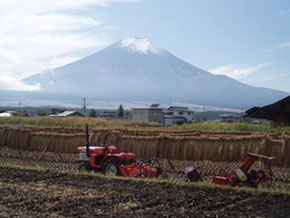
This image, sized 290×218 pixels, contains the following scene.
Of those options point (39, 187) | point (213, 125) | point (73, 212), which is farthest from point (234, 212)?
point (213, 125)

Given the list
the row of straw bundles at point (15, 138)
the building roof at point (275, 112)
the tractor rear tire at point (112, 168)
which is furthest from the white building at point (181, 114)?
the building roof at point (275, 112)

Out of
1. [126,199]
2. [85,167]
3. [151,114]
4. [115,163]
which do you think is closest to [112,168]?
[115,163]

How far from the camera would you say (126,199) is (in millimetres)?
9617

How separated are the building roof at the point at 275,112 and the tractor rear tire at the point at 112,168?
10977 mm

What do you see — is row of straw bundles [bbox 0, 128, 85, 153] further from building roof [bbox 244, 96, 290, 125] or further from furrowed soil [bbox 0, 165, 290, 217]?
building roof [bbox 244, 96, 290, 125]

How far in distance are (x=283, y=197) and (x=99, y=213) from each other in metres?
4.57

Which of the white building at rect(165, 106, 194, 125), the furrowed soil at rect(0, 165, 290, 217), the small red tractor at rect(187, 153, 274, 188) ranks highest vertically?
the white building at rect(165, 106, 194, 125)

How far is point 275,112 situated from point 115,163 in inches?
450

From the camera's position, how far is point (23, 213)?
8.09m

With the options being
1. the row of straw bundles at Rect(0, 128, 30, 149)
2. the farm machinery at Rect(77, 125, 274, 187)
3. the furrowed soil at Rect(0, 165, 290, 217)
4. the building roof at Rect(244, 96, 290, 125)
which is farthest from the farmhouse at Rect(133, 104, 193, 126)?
the building roof at Rect(244, 96, 290, 125)

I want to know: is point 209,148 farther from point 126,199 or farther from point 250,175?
point 126,199

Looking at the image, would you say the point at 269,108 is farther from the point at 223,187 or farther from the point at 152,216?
the point at 223,187

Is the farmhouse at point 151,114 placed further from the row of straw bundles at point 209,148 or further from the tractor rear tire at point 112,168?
the tractor rear tire at point 112,168

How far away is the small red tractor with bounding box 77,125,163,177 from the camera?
1384cm
